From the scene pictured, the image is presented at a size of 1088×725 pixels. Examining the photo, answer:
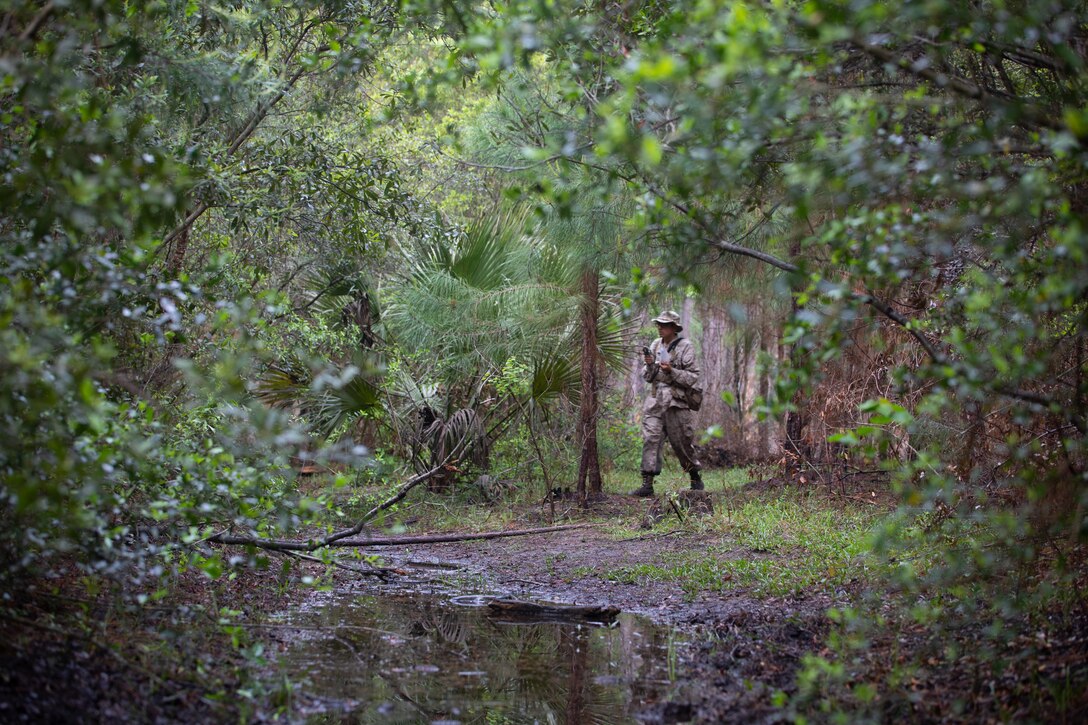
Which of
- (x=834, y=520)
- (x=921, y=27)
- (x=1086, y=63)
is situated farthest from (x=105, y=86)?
(x=834, y=520)

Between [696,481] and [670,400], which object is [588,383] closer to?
[670,400]

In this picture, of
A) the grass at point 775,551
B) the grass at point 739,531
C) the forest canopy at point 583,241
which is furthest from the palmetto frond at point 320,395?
the grass at point 775,551

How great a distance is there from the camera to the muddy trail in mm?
4168

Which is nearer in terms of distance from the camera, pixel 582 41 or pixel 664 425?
pixel 582 41

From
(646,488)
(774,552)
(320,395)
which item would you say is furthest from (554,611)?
(320,395)

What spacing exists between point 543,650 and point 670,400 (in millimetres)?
5933

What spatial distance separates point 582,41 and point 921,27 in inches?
60.5

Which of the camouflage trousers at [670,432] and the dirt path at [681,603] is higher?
the camouflage trousers at [670,432]

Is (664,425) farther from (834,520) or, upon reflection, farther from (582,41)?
(582,41)

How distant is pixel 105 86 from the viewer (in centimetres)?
603

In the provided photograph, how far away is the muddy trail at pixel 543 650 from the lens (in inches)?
164

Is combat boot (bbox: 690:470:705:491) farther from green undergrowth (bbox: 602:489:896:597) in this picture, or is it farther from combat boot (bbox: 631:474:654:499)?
green undergrowth (bbox: 602:489:896:597)

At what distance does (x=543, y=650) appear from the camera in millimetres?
5234

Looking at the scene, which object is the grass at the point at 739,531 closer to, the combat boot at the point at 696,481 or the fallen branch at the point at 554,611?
the combat boot at the point at 696,481
